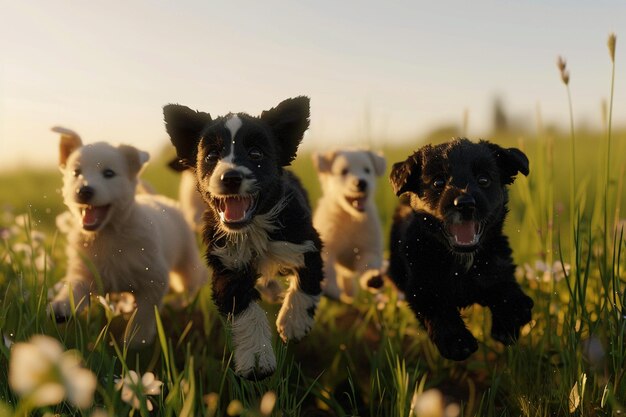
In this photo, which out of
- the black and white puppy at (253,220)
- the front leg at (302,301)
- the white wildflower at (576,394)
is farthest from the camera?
the front leg at (302,301)

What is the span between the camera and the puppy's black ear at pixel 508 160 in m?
3.52

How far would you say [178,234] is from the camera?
18.4 ft

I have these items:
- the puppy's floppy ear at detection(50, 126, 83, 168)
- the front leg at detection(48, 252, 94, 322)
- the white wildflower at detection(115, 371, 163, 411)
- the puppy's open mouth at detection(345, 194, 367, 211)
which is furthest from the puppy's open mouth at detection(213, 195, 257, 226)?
the puppy's open mouth at detection(345, 194, 367, 211)

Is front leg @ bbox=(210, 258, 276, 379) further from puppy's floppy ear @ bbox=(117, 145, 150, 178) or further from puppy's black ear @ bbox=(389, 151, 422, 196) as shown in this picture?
puppy's floppy ear @ bbox=(117, 145, 150, 178)

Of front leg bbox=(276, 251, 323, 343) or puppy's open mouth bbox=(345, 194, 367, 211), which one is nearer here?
front leg bbox=(276, 251, 323, 343)

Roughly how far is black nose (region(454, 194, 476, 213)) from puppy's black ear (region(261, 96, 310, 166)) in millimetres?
1016

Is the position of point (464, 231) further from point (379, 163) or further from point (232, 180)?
point (379, 163)

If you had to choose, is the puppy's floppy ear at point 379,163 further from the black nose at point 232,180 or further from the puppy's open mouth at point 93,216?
the black nose at point 232,180

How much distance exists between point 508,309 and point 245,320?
1500 millimetres

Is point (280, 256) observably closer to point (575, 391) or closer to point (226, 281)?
point (226, 281)

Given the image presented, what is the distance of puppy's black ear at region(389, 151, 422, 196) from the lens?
3586 mm

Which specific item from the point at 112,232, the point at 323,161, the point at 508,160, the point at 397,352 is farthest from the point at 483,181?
the point at 323,161

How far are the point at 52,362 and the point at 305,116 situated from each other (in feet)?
8.01

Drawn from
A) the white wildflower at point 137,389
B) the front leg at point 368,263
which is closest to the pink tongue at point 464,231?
the white wildflower at point 137,389
